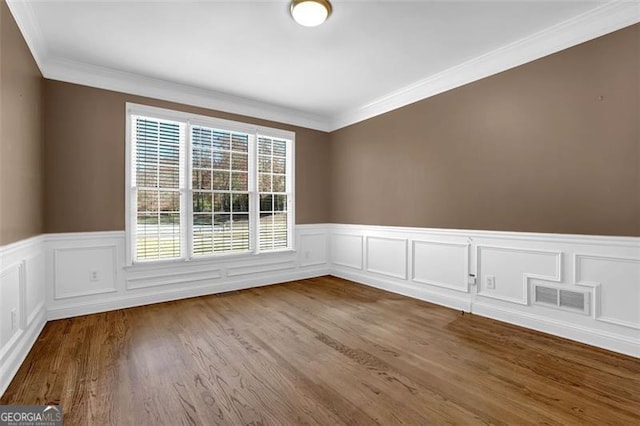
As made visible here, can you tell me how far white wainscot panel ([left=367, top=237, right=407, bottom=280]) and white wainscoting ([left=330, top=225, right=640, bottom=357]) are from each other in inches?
0.6

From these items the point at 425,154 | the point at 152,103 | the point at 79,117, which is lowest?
the point at 425,154

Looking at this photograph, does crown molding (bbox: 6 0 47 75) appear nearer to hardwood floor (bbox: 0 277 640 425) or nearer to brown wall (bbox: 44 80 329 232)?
brown wall (bbox: 44 80 329 232)

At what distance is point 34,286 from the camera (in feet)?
9.28

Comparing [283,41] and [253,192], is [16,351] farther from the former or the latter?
[283,41]

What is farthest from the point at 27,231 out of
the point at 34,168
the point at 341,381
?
the point at 341,381

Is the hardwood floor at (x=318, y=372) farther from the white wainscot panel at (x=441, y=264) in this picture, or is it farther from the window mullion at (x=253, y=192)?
the window mullion at (x=253, y=192)

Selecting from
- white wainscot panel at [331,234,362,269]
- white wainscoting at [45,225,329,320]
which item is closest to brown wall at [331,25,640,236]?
white wainscot panel at [331,234,362,269]

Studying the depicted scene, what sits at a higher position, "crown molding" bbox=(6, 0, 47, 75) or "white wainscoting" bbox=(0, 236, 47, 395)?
"crown molding" bbox=(6, 0, 47, 75)

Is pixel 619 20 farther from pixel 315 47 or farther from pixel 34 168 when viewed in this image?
pixel 34 168

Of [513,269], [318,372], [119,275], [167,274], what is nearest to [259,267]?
[167,274]

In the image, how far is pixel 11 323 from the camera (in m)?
2.20

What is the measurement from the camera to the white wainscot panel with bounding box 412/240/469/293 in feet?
11.7

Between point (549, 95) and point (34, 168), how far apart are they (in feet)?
16.3

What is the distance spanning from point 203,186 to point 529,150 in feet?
12.9
